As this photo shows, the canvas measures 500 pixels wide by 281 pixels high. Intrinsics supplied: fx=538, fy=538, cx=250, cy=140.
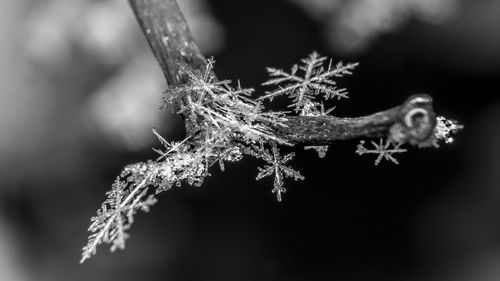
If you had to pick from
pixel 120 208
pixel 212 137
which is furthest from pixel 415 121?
pixel 120 208

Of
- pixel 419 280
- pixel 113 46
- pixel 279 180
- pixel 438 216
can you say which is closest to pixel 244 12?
pixel 113 46

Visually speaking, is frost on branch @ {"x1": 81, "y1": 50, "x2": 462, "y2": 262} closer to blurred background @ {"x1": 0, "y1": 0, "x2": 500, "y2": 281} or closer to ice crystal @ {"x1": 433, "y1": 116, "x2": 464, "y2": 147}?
ice crystal @ {"x1": 433, "y1": 116, "x2": 464, "y2": 147}

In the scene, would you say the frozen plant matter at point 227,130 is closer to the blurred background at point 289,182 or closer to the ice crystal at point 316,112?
the ice crystal at point 316,112

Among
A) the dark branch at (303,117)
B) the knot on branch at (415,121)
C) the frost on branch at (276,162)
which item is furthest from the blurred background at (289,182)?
the knot on branch at (415,121)

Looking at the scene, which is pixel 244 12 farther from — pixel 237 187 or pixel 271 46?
pixel 237 187

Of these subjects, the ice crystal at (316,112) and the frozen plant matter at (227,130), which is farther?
the ice crystal at (316,112)

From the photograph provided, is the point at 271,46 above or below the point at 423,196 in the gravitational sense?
above

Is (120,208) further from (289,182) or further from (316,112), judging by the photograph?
(289,182)
